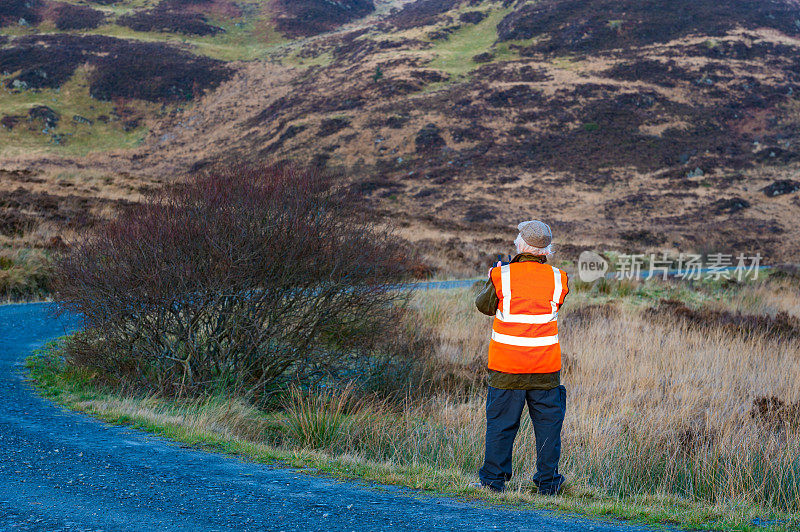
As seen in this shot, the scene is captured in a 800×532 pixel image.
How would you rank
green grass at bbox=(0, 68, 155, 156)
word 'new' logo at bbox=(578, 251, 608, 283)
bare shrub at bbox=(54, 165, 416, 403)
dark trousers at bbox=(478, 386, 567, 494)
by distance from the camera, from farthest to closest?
green grass at bbox=(0, 68, 155, 156), word 'new' logo at bbox=(578, 251, 608, 283), bare shrub at bbox=(54, 165, 416, 403), dark trousers at bbox=(478, 386, 567, 494)

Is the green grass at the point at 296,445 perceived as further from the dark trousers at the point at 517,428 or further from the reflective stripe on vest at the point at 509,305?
the reflective stripe on vest at the point at 509,305

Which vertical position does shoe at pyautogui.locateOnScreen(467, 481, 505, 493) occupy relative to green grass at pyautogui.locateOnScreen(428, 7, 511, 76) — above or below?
below

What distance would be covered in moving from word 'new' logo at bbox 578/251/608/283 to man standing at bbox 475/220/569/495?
11681mm

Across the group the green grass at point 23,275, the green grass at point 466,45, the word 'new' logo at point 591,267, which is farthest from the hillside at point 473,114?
the green grass at point 23,275

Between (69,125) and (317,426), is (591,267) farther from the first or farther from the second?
(69,125)

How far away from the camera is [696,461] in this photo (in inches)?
208

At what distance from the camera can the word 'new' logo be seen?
53.1 ft

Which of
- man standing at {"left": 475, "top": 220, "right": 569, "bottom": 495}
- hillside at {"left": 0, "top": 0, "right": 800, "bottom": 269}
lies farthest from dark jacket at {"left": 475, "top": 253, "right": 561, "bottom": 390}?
hillside at {"left": 0, "top": 0, "right": 800, "bottom": 269}

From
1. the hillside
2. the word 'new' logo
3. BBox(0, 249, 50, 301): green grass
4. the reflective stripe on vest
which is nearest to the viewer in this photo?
the reflective stripe on vest

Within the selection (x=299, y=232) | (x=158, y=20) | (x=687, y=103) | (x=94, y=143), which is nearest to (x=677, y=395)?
(x=299, y=232)

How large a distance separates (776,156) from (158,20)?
69.7 m

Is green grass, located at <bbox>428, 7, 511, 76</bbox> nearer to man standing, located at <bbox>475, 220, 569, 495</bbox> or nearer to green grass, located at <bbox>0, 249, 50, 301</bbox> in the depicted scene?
green grass, located at <bbox>0, 249, 50, 301</bbox>

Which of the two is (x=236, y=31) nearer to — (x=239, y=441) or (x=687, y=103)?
(x=687, y=103)

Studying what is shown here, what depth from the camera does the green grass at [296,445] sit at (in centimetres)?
407
